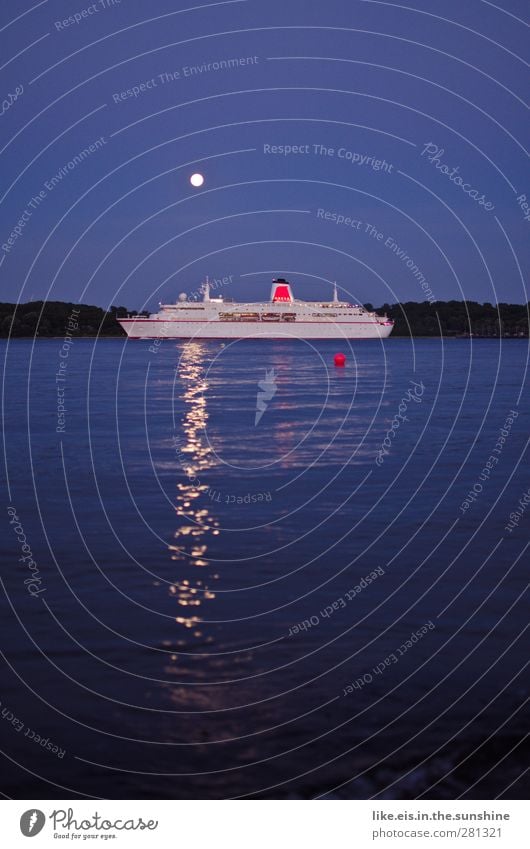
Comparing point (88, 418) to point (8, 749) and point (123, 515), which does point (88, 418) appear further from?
point (8, 749)

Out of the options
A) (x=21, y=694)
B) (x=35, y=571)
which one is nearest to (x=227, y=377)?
(x=35, y=571)

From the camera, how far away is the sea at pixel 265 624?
6.61 metres

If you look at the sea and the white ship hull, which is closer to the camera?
the sea

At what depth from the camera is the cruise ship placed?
135 m

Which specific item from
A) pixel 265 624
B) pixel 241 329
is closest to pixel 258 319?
pixel 241 329

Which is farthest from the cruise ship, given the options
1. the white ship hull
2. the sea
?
the sea

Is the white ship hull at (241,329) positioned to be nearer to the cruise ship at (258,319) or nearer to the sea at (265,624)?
the cruise ship at (258,319)

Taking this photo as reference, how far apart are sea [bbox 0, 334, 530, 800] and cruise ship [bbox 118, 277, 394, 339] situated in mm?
114287

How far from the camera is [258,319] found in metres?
136

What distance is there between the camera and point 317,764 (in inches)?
259

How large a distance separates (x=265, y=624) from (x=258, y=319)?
128m

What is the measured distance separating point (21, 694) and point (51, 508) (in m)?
7.75

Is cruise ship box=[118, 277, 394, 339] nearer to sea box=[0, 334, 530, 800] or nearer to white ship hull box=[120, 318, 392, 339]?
white ship hull box=[120, 318, 392, 339]

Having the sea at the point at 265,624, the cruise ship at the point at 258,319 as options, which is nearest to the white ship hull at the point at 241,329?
the cruise ship at the point at 258,319
